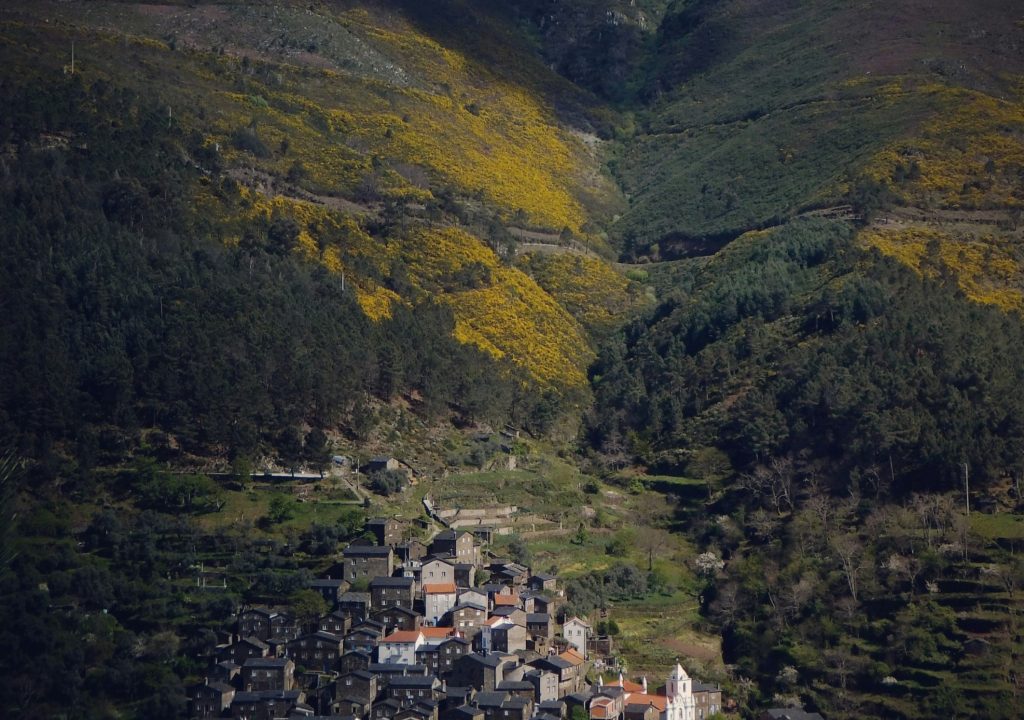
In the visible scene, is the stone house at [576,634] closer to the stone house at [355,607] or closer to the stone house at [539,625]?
the stone house at [539,625]

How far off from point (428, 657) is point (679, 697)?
33.1ft

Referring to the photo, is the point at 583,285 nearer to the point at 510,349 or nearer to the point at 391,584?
the point at 510,349

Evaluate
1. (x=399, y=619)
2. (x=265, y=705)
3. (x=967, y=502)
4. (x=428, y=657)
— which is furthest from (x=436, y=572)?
(x=967, y=502)

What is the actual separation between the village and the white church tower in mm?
56

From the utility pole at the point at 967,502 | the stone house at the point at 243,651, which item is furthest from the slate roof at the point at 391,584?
the utility pole at the point at 967,502

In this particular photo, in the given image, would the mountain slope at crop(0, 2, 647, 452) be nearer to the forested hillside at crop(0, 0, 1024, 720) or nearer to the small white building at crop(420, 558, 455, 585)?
the forested hillside at crop(0, 0, 1024, 720)

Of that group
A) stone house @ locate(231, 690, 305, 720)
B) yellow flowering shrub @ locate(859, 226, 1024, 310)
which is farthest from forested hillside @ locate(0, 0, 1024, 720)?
stone house @ locate(231, 690, 305, 720)

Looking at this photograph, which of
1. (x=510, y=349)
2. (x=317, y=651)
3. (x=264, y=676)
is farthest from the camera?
(x=510, y=349)

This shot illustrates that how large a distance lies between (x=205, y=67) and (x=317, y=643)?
74780 millimetres

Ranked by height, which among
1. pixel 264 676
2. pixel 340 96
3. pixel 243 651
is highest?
pixel 340 96

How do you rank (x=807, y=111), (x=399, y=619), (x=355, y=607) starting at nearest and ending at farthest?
(x=399, y=619)
(x=355, y=607)
(x=807, y=111)

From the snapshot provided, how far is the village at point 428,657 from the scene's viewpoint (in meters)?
76.1

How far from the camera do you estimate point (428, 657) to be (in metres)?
79.2

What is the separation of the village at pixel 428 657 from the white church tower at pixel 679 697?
6 centimetres
